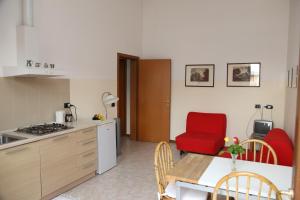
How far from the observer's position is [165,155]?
233 centimetres

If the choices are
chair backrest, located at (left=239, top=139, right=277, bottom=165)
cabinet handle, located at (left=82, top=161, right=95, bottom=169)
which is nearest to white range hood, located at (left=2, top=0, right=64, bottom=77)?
cabinet handle, located at (left=82, top=161, right=95, bottom=169)

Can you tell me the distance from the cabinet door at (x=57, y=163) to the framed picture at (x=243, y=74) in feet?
11.6

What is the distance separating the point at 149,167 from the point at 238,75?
269 centimetres

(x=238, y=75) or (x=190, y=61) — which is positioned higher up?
(x=190, y=61)

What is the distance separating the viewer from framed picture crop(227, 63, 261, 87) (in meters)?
4.83

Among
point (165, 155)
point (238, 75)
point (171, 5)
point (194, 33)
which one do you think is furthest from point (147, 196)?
point (171, 5)

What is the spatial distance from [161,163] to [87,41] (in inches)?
106

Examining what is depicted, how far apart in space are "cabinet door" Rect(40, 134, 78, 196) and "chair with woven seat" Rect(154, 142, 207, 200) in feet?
4.47

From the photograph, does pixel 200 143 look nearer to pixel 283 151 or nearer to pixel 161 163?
pixel 283 151

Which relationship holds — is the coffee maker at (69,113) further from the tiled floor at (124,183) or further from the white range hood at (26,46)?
the tiled floor at (124,183)

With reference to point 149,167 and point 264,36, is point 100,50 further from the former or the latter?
point 264,36

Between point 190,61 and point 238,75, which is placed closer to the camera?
point 238,75

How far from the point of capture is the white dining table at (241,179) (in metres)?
1.69

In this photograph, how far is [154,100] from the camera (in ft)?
18.5
